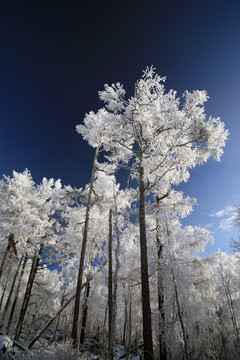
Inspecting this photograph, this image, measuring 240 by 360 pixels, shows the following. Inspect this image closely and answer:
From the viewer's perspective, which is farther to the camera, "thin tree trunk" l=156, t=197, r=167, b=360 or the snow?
"thin tree trunk" l=156, t=197, r=167, b=360

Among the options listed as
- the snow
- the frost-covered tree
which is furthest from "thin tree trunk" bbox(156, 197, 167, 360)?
the snow

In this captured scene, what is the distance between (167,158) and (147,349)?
274 inches

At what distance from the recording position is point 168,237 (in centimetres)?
987

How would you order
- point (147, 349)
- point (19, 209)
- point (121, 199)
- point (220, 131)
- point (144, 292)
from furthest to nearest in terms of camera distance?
1. point (121, 199)
2. point (19, 209)
3. point (220, 131)
4. point (144, 292)
5. point (147, 349)

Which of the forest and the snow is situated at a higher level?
the forest

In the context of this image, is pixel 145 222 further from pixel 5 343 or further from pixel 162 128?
pixel 5 343

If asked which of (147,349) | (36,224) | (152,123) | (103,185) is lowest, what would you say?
(147,349)

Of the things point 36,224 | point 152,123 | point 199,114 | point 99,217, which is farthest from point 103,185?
point 199,114

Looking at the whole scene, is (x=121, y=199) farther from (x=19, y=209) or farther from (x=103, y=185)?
(x=19, y=209)

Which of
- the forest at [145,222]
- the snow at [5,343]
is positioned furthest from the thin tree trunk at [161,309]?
the snow at [5,343]

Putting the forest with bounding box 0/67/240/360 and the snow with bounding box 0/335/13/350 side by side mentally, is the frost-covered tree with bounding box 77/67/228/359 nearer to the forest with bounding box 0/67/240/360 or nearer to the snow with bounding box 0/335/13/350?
the forest with bounding box 0/67/240/360

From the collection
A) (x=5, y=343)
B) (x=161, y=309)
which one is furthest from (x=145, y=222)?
(x=5, y=343)

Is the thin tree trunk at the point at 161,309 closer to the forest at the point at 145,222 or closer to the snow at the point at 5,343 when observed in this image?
the forest at the point at 145,222

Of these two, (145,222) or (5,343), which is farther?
(145,222)
